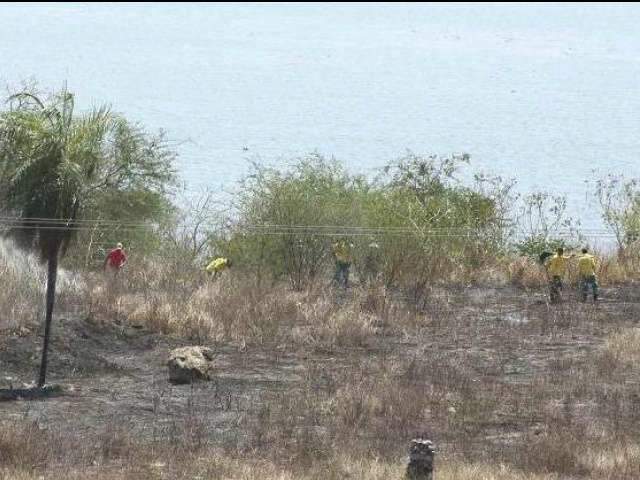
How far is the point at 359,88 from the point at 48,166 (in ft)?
351

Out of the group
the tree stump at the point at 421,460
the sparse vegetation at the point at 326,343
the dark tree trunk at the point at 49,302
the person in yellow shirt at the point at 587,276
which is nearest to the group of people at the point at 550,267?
the person in yellow shirt at the point at 587,276

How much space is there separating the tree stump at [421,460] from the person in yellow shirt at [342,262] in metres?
19.9

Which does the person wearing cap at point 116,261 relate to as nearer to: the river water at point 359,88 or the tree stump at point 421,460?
the tree stump at point 421,460

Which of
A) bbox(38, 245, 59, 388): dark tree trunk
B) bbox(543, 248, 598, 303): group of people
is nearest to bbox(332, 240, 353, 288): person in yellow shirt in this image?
bbox(543, 248, 598, 303): group of people

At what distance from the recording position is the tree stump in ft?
50.6

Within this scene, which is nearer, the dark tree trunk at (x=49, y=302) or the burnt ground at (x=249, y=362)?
the burnt ground at (x=249, y=362)

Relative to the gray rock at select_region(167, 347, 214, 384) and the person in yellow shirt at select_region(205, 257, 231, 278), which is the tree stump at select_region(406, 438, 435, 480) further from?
the person in yellow shirt at select_region(205, 257, 231, 278)

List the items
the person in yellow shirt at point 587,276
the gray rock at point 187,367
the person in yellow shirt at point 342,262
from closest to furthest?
1. the gray rock at point 187,367
2. the person in yellow shirt at point 587,276
3. the person in yellow shirt at point 342,262

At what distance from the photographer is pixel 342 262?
35.5 m

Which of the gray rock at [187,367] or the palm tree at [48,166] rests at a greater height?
the palm tree at [48,166]

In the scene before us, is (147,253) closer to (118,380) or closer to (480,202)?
(480,202)

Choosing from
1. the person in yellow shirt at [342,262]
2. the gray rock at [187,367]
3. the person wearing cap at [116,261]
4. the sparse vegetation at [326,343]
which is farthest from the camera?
the person in yellow shirt at [342,262]

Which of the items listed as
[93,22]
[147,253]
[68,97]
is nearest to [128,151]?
[68,97]

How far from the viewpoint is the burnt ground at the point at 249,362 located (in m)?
20.7
